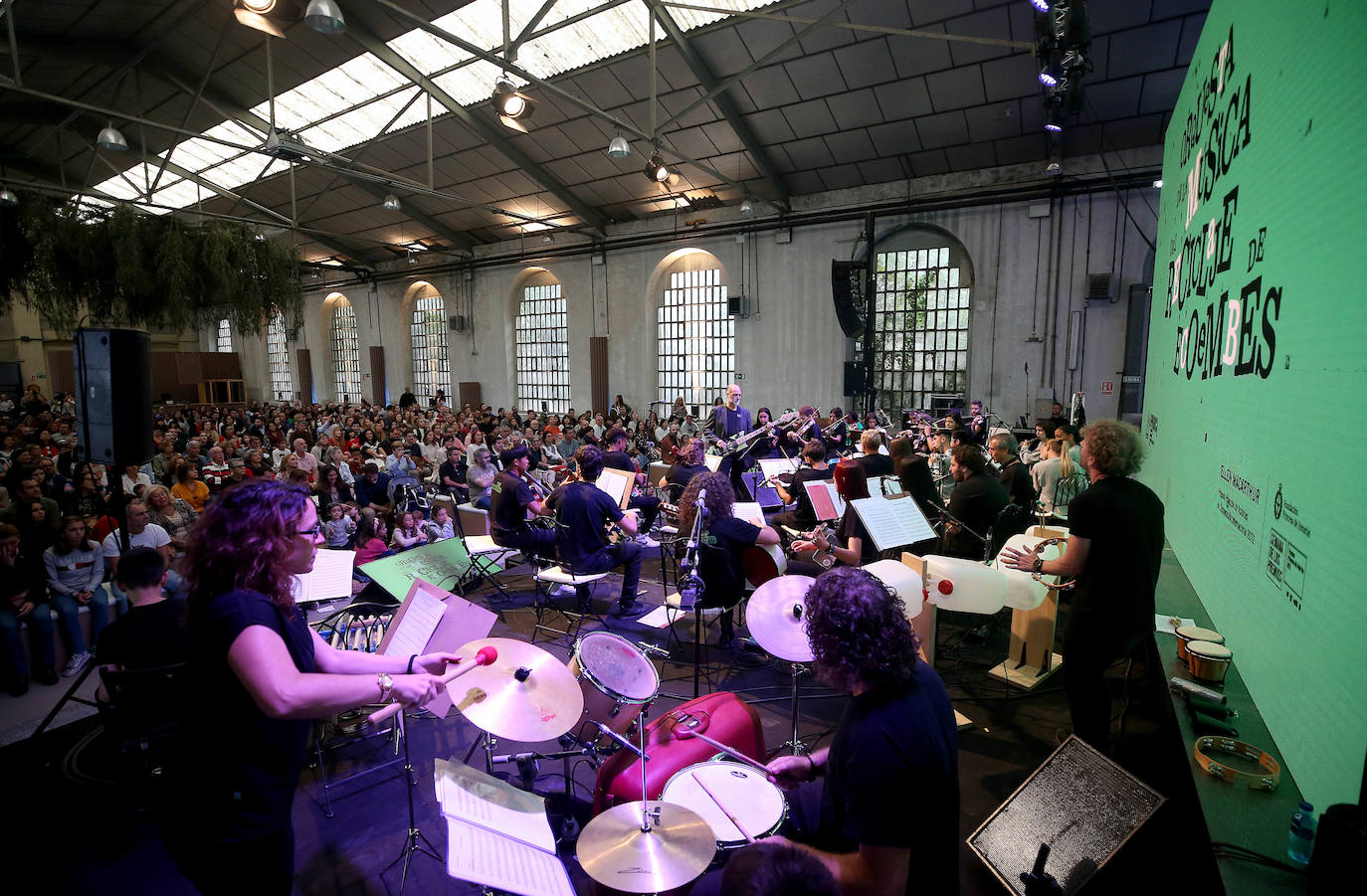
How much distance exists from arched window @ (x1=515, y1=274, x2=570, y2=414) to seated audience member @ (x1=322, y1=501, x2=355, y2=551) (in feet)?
41.4

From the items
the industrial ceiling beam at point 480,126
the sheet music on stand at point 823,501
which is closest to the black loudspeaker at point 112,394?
the sheet music on stand at point 823,501

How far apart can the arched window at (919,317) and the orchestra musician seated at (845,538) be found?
8.24 meters

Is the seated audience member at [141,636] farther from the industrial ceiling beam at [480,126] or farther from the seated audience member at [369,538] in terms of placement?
the industrial ceiling beam at [480,126]

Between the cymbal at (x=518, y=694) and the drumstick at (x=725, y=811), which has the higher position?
the cymbal at (x=518, y=694)

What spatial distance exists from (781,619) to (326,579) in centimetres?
306

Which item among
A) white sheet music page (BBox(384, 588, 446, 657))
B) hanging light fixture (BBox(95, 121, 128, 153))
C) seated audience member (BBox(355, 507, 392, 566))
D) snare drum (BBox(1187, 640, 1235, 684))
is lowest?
seated audience member (BBox(355, 507, 392, 566))

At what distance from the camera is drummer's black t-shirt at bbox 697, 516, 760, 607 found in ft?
13.8

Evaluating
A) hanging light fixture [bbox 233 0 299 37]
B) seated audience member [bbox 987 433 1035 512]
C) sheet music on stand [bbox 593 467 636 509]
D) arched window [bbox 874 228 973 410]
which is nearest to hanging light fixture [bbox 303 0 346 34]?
hanging light fixture [bbox 233 0 299 37]

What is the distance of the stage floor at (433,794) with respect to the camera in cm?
270

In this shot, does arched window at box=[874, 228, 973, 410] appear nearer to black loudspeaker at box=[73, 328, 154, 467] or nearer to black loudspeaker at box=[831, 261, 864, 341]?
black loudspeaker at box=[831, 261, 864, 341]

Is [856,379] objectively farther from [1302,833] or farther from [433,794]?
[1302,833]

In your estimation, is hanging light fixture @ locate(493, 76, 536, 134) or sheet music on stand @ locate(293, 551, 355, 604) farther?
hanging light fixture @ locate(493, 76, 536, 134)

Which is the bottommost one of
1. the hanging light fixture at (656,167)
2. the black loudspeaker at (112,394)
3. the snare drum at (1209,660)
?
the snare drum at (1209,660)

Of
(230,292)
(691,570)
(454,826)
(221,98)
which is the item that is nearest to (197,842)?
(454,826)
